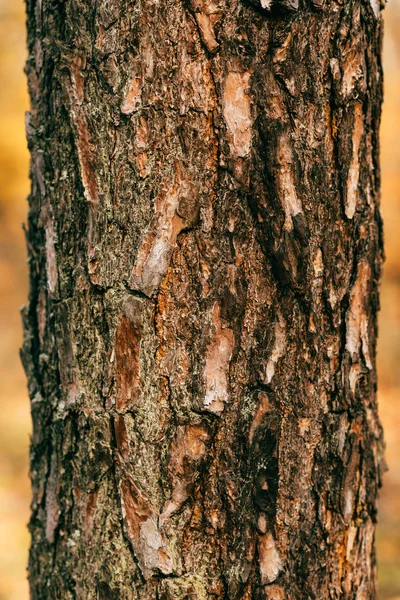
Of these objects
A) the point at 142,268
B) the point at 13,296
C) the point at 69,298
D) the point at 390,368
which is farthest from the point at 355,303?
the point at 13,296

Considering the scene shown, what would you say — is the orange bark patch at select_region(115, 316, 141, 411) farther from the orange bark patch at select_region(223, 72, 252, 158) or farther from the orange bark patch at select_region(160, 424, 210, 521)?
the orange bark patch at select_region(223, 72, 252, 158)

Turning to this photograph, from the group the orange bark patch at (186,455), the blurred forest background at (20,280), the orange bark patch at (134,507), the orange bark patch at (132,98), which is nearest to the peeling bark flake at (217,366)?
the orange bark patch at (186,455)

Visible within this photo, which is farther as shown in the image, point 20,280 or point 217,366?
point 20,280

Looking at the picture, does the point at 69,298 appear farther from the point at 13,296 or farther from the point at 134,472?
the point at 13,296

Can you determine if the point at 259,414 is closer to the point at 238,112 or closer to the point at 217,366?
the point at 217,366

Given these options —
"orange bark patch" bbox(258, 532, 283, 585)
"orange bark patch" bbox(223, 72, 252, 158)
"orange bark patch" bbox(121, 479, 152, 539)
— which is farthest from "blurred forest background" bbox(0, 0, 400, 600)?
"orange bark patch" bbox(223, 72, 252, 158)

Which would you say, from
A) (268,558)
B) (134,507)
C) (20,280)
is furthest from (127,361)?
(20,280)
